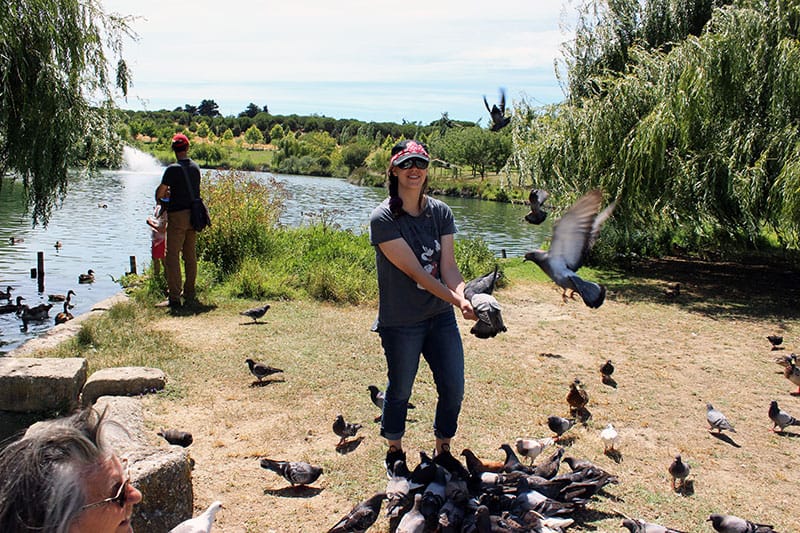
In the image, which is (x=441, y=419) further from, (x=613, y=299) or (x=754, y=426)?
(x=613, y=299)

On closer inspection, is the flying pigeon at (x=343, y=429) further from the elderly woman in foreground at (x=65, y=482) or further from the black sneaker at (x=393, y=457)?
the elderly woman in foreground at (x=65, y=482)

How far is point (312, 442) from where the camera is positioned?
507cm

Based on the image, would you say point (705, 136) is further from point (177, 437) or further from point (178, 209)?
point (177, 437)

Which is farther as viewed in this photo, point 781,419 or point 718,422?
point 781,419

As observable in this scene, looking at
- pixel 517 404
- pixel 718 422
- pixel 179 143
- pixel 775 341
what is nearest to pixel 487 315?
pixel 517 404

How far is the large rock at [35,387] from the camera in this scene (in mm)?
4945

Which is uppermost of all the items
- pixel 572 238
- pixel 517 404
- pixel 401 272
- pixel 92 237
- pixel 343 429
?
pixel 572 238

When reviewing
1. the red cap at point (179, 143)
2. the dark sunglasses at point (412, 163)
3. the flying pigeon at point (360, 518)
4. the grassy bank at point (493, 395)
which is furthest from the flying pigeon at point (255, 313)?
the dark sunglasses at point (412, 163)

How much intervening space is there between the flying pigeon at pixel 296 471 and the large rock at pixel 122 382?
202 cm

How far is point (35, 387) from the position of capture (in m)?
4.98

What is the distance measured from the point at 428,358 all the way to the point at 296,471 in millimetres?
1249

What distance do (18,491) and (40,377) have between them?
424 cm

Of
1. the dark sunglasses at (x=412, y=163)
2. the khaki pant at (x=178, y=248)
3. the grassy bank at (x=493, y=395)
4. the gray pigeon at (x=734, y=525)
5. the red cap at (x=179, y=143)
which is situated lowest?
the grassy bank at (x=493, y=395)

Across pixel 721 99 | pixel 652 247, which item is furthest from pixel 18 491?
pixel 652 247
